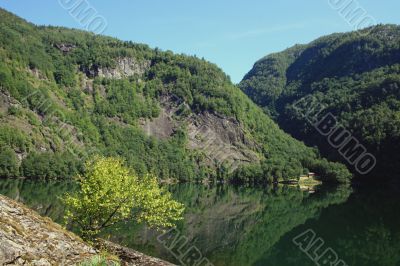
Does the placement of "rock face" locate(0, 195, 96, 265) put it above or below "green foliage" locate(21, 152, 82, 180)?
above

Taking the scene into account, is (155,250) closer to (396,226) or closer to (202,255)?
(202,255)

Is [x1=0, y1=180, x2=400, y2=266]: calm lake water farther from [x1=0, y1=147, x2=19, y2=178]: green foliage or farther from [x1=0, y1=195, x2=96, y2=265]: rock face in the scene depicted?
A: [x1=0, y1=147, x2=19, y2=178]: green foliage

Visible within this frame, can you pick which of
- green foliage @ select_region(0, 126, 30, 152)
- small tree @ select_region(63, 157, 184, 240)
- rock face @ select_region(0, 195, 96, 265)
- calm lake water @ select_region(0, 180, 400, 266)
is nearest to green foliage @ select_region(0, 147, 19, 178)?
green foliage @ select_region(0, 126, 30, 152)

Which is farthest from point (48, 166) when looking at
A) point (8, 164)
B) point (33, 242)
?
point (33, 242)

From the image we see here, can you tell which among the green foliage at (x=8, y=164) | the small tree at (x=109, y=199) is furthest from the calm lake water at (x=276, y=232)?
the green foliage at (x=8, y=164)

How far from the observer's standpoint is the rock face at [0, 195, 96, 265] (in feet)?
38.5

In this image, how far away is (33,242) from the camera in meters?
12.7

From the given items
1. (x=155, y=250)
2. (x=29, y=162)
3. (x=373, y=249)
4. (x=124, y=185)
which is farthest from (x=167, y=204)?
(x=29, y=162)

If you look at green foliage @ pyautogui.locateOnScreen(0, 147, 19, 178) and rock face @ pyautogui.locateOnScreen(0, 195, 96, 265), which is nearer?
rock face @ pyautogui.locateOnScreen(0, 195, 96, 265)

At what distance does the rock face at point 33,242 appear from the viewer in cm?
1176

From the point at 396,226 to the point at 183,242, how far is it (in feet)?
135

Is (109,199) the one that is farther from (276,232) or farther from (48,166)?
(48,166)

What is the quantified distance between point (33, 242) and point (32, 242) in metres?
0.03

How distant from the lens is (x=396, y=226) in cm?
7944
